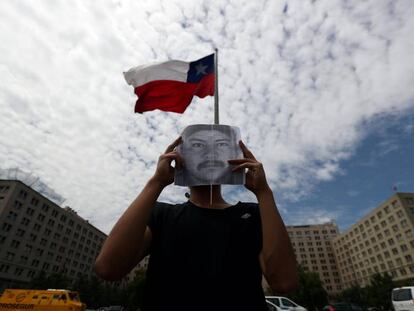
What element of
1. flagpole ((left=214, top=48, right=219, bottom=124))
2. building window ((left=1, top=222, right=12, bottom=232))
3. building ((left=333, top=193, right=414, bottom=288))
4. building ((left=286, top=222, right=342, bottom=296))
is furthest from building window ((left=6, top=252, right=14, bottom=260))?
building ((left=286, top=222, right=342, bottom=296))

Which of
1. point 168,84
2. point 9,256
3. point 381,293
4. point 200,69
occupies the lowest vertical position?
point 381,293

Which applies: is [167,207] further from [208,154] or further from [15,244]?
[15,244]

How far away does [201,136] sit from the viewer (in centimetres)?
208

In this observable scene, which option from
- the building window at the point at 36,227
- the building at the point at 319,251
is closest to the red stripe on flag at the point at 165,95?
the building window at the point at 36,227

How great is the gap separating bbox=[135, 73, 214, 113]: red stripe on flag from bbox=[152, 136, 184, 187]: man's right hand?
10.3ft

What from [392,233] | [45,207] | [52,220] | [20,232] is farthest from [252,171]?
[392,233]

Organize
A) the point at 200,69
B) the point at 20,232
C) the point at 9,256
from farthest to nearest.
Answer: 1. the point at 20,232
2. the point at 9,256
3. the point at 200,69

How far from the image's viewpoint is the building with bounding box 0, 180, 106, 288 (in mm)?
49125

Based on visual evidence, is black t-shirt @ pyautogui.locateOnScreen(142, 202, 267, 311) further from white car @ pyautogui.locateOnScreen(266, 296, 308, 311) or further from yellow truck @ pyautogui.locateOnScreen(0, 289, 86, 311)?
yellow truck @ pyautogui.locateOnScreen(0, 289, 86, 311)

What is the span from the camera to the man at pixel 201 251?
154cm

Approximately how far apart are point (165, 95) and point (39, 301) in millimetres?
11652

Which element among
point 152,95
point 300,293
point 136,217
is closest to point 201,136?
point 136,217

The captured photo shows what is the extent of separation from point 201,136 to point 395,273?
88547mm

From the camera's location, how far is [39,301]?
1098 centimetres
